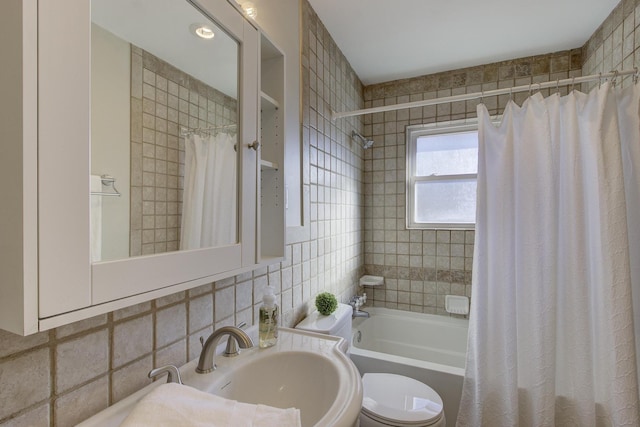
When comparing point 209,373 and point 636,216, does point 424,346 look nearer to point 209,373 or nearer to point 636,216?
point 636,216

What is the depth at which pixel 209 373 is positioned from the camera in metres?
0.86

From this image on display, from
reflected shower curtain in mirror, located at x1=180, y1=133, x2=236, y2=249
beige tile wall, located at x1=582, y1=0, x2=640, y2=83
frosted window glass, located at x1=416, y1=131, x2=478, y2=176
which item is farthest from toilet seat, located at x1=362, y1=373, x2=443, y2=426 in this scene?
beige tile wall, located at x1=582, y1=0, x2=640, y2=83

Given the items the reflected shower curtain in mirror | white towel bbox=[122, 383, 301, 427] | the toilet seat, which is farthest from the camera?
the toilet seat

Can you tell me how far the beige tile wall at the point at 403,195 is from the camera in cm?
234

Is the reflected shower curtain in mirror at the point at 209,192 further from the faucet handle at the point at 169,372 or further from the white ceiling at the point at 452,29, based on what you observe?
the white ceiling at the point at 452,29

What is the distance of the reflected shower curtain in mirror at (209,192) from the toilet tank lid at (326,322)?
77 cm

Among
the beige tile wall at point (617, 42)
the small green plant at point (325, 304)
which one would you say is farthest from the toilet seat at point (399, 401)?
the beige tile wall at point (617, 42)

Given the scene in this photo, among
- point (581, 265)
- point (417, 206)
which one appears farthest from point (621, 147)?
point (417, 206)

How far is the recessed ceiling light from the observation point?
80 centimetres

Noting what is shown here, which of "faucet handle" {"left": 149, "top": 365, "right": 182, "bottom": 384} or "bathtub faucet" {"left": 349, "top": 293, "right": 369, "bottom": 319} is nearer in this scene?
"faucet handle" {"left": 149, "top": 365, "right": 182, "bottom": 384}

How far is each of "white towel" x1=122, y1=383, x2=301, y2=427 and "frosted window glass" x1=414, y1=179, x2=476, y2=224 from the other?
2254mm

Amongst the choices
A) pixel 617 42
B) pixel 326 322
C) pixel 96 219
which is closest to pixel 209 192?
pixel 96 219

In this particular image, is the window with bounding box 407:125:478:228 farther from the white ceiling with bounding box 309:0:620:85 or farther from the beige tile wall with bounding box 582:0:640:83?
the beige tile wall with bounding box 582:0:640:83

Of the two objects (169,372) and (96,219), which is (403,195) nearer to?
(169,372)
